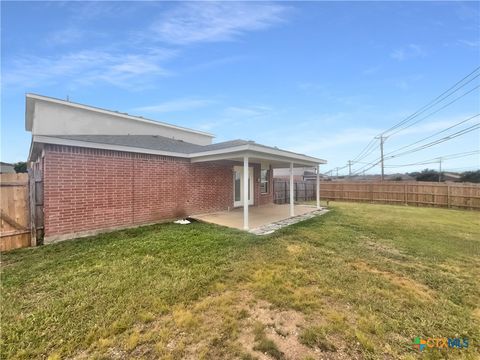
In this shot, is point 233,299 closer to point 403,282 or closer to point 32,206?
point 403,282

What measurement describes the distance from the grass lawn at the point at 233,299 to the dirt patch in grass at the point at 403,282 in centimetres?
2

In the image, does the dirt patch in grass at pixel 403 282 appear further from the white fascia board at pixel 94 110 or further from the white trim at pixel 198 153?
the white fascia board at pixel 94 110

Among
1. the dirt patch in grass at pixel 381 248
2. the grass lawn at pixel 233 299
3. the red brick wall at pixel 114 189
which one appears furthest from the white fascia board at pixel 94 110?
the dirt patch in grass at pixel 381 248

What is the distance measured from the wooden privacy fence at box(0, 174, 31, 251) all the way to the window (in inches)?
407

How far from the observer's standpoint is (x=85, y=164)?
624 cm

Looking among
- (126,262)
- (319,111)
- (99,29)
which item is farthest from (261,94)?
(126,262)

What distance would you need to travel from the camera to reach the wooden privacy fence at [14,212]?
527 centimetres

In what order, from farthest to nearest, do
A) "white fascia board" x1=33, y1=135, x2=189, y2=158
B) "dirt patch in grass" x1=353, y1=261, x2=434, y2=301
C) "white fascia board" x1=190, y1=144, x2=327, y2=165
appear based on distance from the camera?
"white fascia board" x1=190, y1=144, x2=327, y2=165 < "white fascia board" x1=33, y1=135, x2=189, y2=158 < "dirt patch in grass" x1=353, y1=261, x2=434, y2=301

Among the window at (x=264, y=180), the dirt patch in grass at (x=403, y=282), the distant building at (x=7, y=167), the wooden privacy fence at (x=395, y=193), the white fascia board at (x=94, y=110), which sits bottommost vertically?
the dirt patch in grass at (x=403, y=282)

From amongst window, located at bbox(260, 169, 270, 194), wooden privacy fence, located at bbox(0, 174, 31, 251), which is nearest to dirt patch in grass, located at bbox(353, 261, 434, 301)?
wooden privacy fence, located at bbox(0, 174, 31, 251)

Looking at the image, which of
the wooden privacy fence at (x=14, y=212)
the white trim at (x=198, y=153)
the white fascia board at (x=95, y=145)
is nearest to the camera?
the wooden privacy fence at (x=14, y=212)

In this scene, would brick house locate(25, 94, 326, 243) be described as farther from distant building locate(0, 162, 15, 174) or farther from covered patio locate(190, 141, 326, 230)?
distant building locate(0, 162, 15, 174)

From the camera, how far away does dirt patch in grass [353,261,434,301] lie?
11.4 ft

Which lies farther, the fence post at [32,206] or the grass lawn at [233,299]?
the fence post at [32,206]
